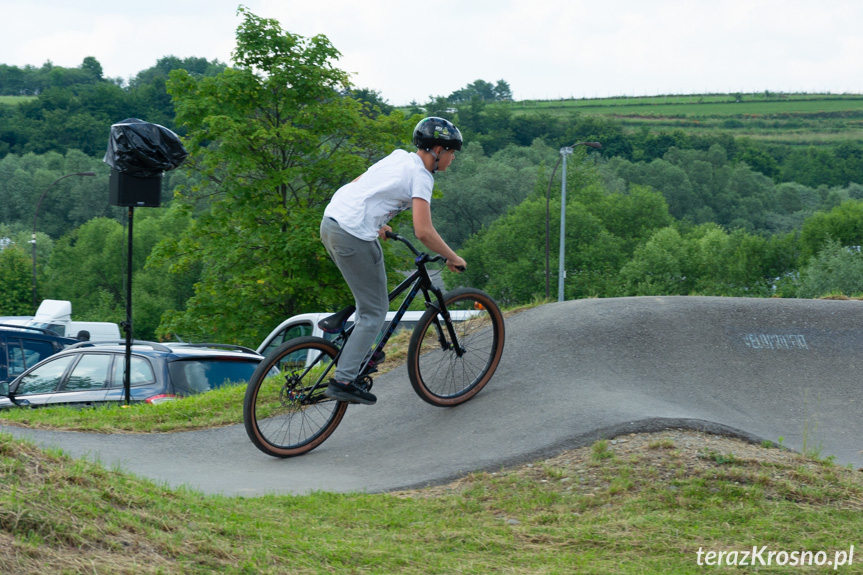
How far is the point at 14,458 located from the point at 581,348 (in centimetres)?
474

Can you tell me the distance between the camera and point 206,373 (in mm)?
9414

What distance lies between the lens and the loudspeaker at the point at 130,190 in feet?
31.7

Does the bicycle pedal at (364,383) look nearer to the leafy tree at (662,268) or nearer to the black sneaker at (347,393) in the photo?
the black sneaker at (347,393)

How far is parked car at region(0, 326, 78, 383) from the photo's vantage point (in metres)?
17.5

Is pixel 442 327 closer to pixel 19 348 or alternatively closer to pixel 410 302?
pixel 410 302

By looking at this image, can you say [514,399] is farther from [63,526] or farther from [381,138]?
[381,138]

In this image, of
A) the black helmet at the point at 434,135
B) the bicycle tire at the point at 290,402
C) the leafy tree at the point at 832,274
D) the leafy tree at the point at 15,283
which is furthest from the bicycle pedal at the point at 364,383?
the leafy tree at the point at 15,283

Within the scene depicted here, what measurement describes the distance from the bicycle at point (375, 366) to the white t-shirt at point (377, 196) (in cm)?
54

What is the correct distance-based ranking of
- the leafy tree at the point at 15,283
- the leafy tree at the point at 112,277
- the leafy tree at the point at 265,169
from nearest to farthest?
the leafy tree at the point at 265,169 < the leafy tree at the point at 15,283 < the leafy tree at the point at 112,277

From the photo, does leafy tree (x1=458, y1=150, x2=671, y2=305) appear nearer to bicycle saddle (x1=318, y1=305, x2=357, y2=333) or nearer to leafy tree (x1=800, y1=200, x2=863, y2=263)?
leafy tree (x1=800, y1=200, x2=863, y2=263)

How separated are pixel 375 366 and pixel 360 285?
0.65 meters

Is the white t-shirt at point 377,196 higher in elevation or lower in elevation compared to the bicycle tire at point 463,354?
higher

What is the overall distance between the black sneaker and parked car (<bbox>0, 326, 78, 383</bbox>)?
1320cm

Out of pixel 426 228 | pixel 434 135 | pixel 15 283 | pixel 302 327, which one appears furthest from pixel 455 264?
pixel 15 283
